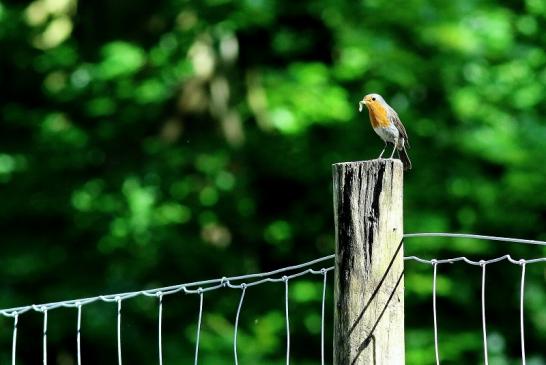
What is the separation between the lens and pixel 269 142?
A: 7.61 m

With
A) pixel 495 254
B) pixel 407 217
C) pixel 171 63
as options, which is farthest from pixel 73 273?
pixel 495 254

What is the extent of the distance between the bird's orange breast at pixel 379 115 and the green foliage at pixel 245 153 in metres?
3.04

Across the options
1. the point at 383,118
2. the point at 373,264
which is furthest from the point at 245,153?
the point at 373,264

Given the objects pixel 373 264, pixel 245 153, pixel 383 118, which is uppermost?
pixel 245 153

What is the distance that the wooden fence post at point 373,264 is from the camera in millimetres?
2232

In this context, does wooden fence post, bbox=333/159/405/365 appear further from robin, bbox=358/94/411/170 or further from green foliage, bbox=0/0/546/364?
green foliage, bbox=0/0/546/364

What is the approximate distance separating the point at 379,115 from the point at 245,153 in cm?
428

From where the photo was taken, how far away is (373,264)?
2.24m

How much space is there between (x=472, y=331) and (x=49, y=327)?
3167 millimetres

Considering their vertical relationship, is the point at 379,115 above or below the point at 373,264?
above

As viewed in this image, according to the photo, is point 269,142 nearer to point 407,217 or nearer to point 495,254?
point 407,217

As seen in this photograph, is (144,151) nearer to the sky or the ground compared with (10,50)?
nearer to the ground

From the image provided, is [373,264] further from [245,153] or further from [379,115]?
[245,153]

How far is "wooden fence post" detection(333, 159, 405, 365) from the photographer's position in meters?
2.23
